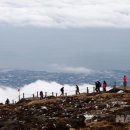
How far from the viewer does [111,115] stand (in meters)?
58.2

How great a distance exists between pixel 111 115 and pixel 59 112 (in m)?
11.8

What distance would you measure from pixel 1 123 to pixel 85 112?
610 inches

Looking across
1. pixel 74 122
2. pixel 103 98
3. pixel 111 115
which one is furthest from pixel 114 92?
pixel 74 122

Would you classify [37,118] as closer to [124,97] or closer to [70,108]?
[70,108]

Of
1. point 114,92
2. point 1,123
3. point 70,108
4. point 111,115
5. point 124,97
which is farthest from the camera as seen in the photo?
point 114,92

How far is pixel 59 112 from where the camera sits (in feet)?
225

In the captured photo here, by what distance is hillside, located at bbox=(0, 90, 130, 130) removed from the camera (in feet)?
167

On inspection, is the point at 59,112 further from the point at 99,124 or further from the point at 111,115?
the point at 99,124

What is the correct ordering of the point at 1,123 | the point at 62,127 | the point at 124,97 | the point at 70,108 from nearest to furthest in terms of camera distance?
the point at 62,127 → the point at 1,123 → the point at 70,108 → the point at 124,97

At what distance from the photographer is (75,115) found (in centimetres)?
6259

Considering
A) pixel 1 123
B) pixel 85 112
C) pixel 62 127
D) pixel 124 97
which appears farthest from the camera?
pixel 124 97

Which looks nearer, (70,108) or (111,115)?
(111,115)

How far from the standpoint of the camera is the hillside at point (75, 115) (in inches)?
2005

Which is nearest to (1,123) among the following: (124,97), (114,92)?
(124,97)
